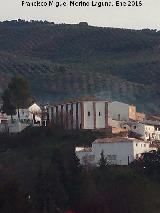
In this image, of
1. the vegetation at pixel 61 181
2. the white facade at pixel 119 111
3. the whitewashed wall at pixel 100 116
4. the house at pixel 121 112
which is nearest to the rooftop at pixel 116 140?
the vegetation at pixel 61 181

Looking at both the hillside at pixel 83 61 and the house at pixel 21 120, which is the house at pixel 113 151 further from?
the hillside at pixel 83 61

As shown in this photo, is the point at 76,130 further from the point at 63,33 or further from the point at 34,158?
the point at 63,33

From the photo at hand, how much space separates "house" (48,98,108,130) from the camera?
7862 centimetres

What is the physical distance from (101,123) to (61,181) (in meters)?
12.2

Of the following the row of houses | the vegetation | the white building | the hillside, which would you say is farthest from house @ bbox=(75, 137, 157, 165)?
the hillside

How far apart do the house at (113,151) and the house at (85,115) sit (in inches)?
242

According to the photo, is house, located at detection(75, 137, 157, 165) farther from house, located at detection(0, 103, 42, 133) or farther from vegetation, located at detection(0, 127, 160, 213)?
house, located at detection(0, 103, 42, 133)

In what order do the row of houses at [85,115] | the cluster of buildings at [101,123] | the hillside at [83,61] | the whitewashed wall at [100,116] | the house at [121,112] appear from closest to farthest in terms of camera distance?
the cluster of buildings at [101,123] → the whitewashed wall at [100,116] → the row of houses at [85,115] → the house at [121,112] → the hillside at [83,61]

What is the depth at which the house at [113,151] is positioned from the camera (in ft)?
235

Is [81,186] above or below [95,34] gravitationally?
below

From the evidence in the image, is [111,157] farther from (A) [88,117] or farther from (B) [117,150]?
(A) [88,117]

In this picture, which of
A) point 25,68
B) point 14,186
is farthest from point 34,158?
point 25,68

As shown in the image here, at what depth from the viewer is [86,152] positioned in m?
72.2

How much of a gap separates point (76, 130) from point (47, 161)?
578 centimetres
